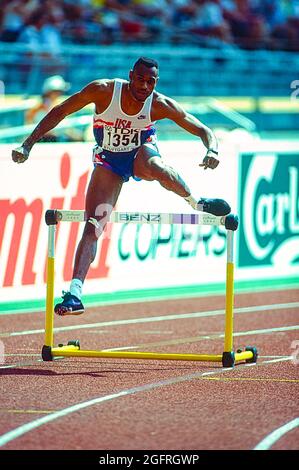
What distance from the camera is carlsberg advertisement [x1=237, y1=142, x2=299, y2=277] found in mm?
15453

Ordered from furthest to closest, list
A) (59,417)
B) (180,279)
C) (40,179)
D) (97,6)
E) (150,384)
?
1. (97,6)
2. (180,279)
3. (40,179)
4. (150,384)
5. (59,417)

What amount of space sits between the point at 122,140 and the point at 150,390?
2227 mm

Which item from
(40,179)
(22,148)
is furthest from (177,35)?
(22,148)

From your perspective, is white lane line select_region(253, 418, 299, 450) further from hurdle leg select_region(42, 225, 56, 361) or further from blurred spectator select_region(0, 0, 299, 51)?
blurred spectator select_region(0, 0, 299, 51)

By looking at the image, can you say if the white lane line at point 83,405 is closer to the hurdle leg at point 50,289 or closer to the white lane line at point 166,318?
the hurdle leg at point 50,289

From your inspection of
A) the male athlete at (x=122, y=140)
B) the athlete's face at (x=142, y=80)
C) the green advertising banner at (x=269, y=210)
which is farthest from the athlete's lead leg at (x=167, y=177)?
the green advertising banner at (x=269, y=210)

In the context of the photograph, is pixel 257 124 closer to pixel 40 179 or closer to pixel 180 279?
pixel 180 279

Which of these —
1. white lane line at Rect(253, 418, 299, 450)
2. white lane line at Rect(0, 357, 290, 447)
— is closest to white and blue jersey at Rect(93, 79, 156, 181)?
white lane line at Rect(0, 357, 290, 447)

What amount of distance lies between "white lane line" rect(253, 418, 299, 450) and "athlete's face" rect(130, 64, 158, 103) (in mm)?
3089

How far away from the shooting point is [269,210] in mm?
15719

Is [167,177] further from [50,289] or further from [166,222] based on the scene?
[50,289]

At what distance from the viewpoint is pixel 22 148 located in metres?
8.93

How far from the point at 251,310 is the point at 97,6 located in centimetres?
832

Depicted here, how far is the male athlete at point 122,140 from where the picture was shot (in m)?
8.91
